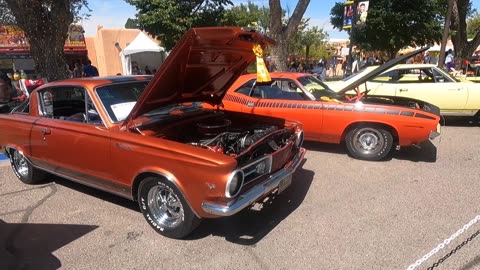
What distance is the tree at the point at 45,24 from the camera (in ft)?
29.3

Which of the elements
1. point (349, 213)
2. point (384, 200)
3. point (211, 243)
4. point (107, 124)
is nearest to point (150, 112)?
point (107, 124)

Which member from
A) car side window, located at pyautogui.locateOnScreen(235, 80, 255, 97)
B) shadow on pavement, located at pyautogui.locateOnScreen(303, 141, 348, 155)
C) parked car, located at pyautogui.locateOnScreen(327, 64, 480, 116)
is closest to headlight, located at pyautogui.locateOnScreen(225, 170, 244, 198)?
shadow on pavement, located at pyautogui.locateOnScreen(303, 141, 348, 155)

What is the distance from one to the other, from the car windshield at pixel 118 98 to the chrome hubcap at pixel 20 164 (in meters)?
2.09

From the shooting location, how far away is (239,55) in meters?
4.31

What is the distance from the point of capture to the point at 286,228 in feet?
12.2

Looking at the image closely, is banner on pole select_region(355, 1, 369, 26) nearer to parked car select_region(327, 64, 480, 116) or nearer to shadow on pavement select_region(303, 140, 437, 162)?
parked car select_region(327, 64, 480, 116)

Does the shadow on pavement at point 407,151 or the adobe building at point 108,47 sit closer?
the shadow on pavement at point 407,151

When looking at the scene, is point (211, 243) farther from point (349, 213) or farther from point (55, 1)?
point (55, 1)

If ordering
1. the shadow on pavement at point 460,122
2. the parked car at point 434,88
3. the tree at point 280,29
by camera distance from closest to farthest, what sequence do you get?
the parked car at point 434,88
the shadow on pavement at point 460,122
the tree at point 280,29

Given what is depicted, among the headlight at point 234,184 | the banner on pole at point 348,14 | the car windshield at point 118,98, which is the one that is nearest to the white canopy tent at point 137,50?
the banner on pole at point 348,14

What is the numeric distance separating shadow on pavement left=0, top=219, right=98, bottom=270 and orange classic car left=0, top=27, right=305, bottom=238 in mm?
573

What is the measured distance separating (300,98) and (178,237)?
369 centimetres

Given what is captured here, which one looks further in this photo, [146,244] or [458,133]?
[458,133]

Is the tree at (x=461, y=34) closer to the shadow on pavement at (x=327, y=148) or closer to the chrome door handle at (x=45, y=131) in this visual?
the shadow on pavement at (x=327, y=148)
